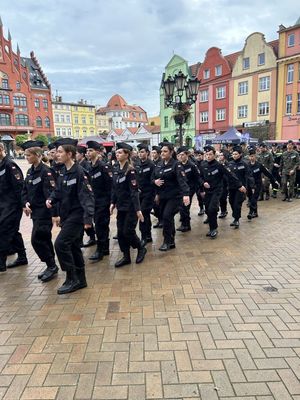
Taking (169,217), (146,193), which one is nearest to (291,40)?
(146,193)

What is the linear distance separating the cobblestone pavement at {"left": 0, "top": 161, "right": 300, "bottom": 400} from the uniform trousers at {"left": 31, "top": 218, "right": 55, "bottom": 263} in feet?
1.37

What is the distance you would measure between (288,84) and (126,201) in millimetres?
34836

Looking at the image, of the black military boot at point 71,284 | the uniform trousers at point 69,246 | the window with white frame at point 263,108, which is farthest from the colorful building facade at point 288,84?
the black military boot at point 71,284

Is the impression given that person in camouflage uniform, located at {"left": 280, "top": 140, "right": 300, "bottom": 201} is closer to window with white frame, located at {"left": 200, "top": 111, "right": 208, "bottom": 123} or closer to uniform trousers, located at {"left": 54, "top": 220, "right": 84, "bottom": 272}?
uniform trousers, located at {"left": 54, "top": 220, "right": 84, "bottom": 272}

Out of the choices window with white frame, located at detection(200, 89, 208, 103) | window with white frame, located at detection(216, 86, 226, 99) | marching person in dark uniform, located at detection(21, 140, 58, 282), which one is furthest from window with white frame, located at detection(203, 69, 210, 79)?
marching person in dark uniform, located at detection(21, 140, 58, 282)

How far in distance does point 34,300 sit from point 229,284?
2.61 m

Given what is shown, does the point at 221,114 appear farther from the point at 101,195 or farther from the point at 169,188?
the point at 101,195

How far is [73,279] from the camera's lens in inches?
174

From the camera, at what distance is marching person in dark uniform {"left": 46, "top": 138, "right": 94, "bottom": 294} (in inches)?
166

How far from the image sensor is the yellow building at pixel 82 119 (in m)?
94.4

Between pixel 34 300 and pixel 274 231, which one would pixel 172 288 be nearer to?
pixel 34 300

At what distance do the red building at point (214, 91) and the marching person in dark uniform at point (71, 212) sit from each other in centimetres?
3840

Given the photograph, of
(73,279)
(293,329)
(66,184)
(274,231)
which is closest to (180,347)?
(293,329)

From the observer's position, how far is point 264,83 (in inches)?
1430
